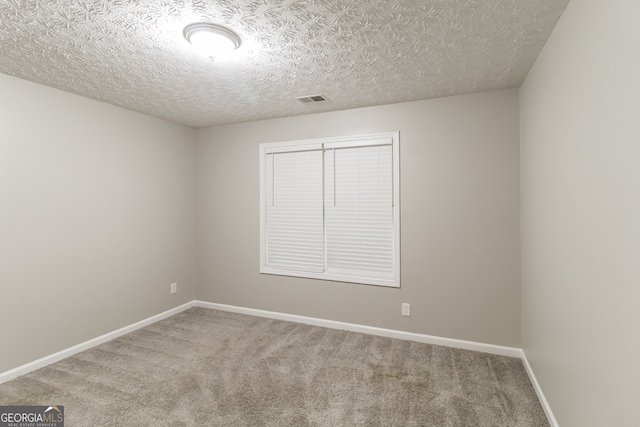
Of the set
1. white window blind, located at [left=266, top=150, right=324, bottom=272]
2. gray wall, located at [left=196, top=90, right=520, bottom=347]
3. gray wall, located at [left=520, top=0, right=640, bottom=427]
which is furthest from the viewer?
white window blind, located at [left=266, top=150, right=324, bottom=272]

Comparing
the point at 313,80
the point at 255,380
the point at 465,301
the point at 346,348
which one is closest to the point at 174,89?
the point at 313,80

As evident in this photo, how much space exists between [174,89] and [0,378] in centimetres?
274

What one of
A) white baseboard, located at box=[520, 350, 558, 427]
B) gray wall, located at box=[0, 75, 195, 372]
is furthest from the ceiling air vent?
white baseboard, located at box=[520, 350, 558, 427]

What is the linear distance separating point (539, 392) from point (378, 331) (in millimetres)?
1498

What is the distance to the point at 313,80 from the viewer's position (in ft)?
8.92

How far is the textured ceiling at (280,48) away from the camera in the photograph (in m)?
1.71

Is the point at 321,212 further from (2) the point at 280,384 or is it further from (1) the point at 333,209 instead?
(2) the point at 280,384

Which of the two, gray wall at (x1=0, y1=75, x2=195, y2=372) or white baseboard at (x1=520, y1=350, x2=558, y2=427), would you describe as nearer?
white baseboard at (x1=520, y1=350, x2=558, y2=427)

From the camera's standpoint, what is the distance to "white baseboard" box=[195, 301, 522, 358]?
298 cm

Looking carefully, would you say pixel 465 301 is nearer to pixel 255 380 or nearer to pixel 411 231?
pixel 411 231

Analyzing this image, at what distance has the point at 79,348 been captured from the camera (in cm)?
306

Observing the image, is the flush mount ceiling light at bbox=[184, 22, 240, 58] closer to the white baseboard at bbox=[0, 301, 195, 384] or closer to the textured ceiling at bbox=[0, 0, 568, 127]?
the textured ceiling at bbox=[0, 0, 568, 127]

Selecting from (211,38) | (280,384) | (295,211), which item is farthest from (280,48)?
(280,384)

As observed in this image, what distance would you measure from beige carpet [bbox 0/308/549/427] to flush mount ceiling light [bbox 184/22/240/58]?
2427 mm
